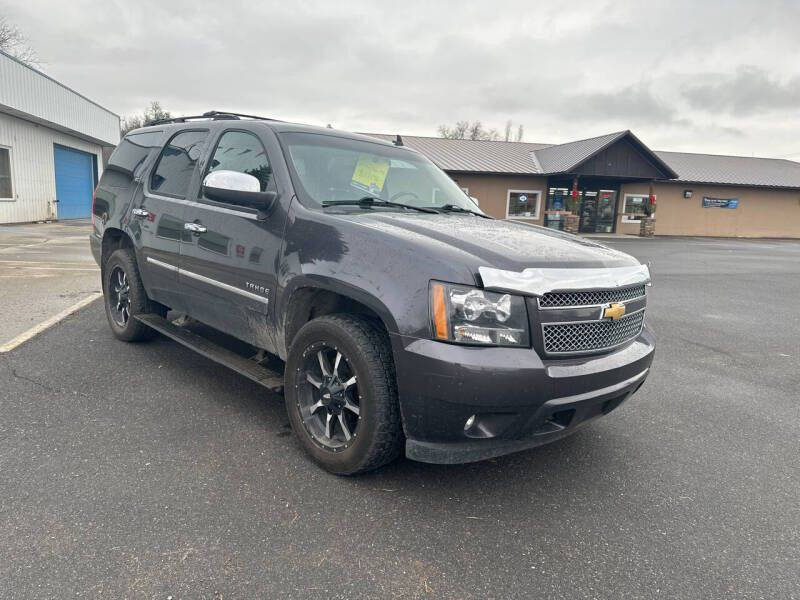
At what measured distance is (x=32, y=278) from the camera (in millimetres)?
8438

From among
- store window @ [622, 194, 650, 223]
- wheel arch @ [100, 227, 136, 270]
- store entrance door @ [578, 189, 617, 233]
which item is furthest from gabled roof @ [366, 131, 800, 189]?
wheel arch @ [100, 227, 136, 270]

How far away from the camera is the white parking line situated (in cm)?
484

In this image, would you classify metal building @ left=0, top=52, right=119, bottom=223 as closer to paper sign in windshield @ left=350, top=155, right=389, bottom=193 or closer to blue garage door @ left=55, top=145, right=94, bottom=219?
blue garage door @ left=55, top=145, right=94, bottom=219

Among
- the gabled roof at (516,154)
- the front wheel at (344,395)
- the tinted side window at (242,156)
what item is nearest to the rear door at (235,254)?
the tinted side window at (242,156)

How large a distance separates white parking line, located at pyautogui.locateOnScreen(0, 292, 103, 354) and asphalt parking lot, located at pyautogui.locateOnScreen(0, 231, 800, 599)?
2.00 ft

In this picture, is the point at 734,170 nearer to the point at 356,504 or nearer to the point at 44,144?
the point at 44,144

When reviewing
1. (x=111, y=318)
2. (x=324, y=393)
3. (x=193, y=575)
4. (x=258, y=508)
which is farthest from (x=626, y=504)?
(x=111, y=318)

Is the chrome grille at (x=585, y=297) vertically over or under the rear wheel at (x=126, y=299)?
over

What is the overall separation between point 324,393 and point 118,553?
1.15 metres

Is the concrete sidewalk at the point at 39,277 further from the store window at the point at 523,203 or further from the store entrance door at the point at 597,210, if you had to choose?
the store entrance door at the point at 597,210

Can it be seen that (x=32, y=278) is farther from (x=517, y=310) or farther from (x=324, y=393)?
(x=517, y=310)

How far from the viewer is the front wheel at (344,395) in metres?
2.61

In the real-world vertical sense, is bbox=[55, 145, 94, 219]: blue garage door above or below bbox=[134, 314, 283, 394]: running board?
above

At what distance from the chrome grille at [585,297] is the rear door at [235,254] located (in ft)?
5.13
